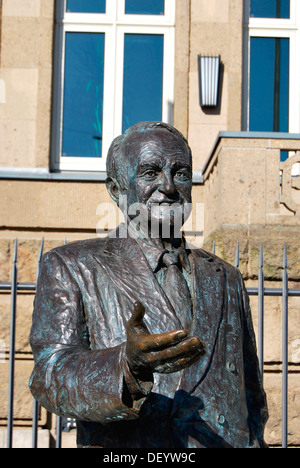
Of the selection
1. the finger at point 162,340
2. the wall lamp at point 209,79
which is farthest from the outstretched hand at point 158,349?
the wall lamp at point 209,79

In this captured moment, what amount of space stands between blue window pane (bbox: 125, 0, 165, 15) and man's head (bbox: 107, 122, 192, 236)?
635 cm

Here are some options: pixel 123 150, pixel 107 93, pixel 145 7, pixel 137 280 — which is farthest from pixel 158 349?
pixel 145 7

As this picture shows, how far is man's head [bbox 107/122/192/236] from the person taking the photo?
7.73 ft

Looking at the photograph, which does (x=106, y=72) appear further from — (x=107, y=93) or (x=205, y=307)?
(x=205, y=307)

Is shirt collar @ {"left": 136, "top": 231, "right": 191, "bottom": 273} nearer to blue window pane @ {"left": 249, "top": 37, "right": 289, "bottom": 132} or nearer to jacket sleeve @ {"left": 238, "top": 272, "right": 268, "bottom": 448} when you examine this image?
jacket sleeve @ {"left": 238, "top": 272, "right": 268, "bottom": 448}

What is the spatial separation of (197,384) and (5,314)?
4.28m

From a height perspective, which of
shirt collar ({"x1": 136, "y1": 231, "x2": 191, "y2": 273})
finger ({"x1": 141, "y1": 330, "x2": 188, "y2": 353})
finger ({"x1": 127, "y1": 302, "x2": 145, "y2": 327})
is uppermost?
shirt collar ({"x1": 136, "y1": 231, "x2": 191, "y2": 273})

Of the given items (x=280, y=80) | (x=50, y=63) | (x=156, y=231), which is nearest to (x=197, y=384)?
(x=156, y=231)

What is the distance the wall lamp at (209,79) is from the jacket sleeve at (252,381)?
18.1ft

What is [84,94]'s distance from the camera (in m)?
A: 8.41

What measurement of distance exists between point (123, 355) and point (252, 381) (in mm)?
754

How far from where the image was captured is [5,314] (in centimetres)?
626

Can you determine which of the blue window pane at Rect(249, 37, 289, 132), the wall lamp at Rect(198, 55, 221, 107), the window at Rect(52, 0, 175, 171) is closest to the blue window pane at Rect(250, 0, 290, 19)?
the blue window pane at Rect(249, 37, 289, 132)

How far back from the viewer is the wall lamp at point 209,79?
25.6 feet
